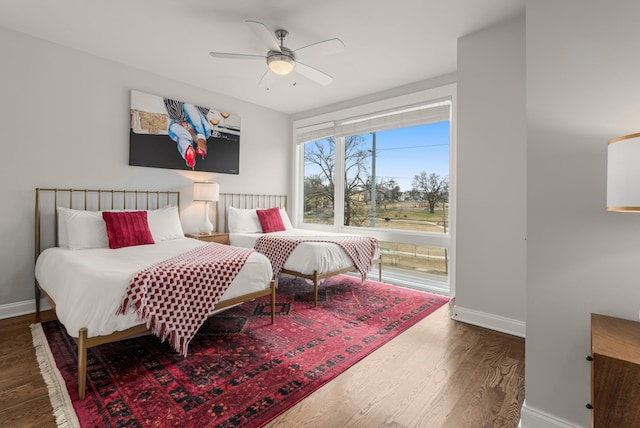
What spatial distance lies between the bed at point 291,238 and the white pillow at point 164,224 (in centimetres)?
78

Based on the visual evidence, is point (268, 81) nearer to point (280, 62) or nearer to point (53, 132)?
point (280, 62)

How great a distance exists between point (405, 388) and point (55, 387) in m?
2.07

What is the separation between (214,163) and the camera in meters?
4.45

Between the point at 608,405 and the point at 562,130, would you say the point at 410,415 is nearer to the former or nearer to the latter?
the point at 608,405

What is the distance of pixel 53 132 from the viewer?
313cm

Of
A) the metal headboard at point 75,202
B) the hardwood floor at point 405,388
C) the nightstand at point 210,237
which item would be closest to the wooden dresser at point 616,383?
the hardwood floor at point 405,388

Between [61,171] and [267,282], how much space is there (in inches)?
97.3

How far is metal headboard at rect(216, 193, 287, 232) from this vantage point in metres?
4.65

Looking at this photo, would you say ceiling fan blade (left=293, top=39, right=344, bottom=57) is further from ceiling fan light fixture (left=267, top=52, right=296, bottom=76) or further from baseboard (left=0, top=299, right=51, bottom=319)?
baseboard (left=0, top=299, right=51, bottom=319)

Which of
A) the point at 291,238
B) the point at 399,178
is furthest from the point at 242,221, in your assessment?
the point at 399,178

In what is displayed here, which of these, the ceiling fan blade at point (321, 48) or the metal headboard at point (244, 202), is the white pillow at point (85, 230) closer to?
the metal headboard at point (244, 202)

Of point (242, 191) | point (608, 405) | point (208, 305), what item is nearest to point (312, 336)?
point (208, 305)

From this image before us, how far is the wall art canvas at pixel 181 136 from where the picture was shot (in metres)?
3.71

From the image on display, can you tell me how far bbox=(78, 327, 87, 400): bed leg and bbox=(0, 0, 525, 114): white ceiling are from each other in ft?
8.05
